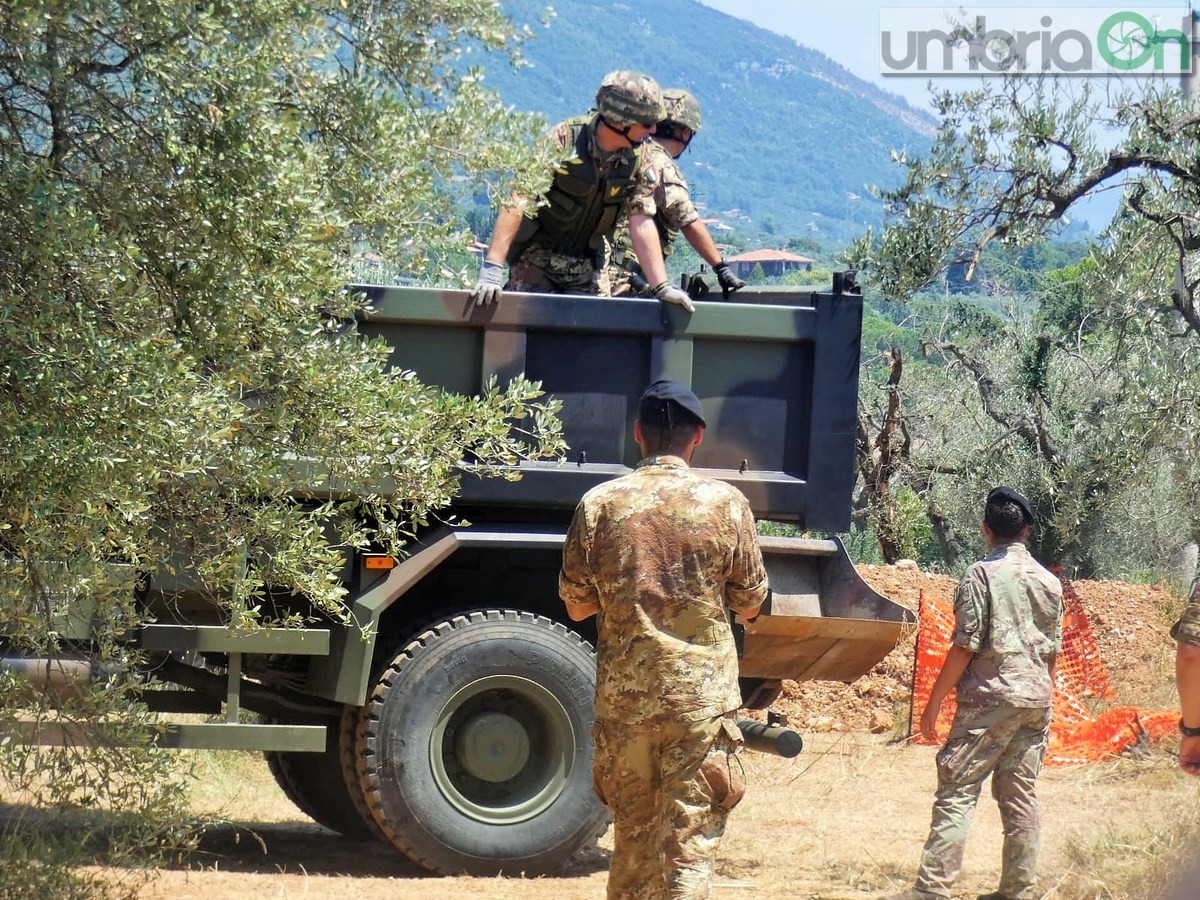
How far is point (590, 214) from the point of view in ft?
21.5

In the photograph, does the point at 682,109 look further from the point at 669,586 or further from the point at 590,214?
the point at 669,586

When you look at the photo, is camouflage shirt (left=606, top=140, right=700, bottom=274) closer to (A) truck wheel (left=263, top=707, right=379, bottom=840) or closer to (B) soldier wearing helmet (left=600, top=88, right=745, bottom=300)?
(B) soldier wearing helmet (left=600, top=88, right=745, bottom=300)

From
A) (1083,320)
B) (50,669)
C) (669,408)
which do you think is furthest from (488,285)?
(1083,320)

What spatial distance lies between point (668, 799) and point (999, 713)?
69.7 inches

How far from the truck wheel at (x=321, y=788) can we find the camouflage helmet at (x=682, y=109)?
10.7 feet

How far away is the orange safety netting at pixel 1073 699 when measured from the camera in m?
9.43

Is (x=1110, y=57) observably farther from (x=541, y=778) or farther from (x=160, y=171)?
(x=160, y=171)

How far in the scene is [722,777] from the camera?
434 cm

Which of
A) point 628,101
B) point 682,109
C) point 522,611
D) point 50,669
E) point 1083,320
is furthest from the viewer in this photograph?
point 1083,320

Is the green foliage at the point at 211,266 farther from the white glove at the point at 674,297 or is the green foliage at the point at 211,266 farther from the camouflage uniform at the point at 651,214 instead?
the camouflage uniform at the point at 651,214

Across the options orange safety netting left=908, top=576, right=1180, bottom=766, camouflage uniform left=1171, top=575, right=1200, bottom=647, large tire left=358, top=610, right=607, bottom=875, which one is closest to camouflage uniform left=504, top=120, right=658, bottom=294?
large tire left=358, top=610, right=607, bottom=875

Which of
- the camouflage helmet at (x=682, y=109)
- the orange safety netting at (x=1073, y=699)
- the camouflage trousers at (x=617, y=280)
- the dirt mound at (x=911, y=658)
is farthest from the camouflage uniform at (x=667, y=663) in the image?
the dirt mound at (x=911, y=658)

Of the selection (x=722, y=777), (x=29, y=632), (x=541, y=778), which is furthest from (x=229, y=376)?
(x=541, y=778)

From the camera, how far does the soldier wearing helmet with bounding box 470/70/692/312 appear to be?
6.10m
